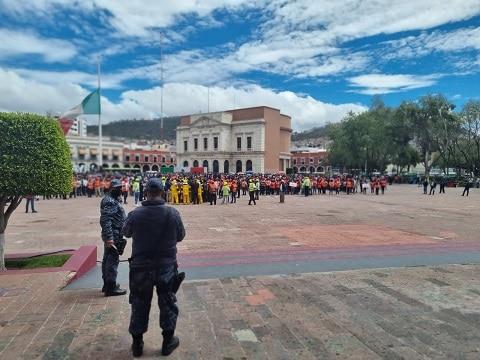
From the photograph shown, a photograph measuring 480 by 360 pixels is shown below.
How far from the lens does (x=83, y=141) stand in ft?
284

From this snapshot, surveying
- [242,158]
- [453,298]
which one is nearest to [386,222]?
[453,298]

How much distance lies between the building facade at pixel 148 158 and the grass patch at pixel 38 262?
85.1m

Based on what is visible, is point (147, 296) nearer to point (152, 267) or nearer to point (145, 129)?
point (152, 267)

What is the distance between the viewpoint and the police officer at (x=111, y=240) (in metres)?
5.29

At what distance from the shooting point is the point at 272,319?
4.50 metres

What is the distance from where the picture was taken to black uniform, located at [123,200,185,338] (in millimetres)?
3604

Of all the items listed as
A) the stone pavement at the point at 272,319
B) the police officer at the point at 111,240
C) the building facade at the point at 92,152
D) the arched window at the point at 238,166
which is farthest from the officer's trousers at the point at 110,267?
the building facade at the point at 92,152

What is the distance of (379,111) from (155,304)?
59400mm

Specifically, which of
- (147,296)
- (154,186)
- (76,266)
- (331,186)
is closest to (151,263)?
(147,296)

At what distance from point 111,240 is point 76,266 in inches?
58.8

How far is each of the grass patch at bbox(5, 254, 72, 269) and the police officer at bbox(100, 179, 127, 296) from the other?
1.78 meters

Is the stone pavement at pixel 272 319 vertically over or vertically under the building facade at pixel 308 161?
under

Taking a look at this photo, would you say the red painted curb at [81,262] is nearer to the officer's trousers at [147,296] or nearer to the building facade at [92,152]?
the officer's trousers at [147,296]

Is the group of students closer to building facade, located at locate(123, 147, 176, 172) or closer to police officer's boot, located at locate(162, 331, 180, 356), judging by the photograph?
police officer's boot, located at locate(162, 331, 180, 356)
